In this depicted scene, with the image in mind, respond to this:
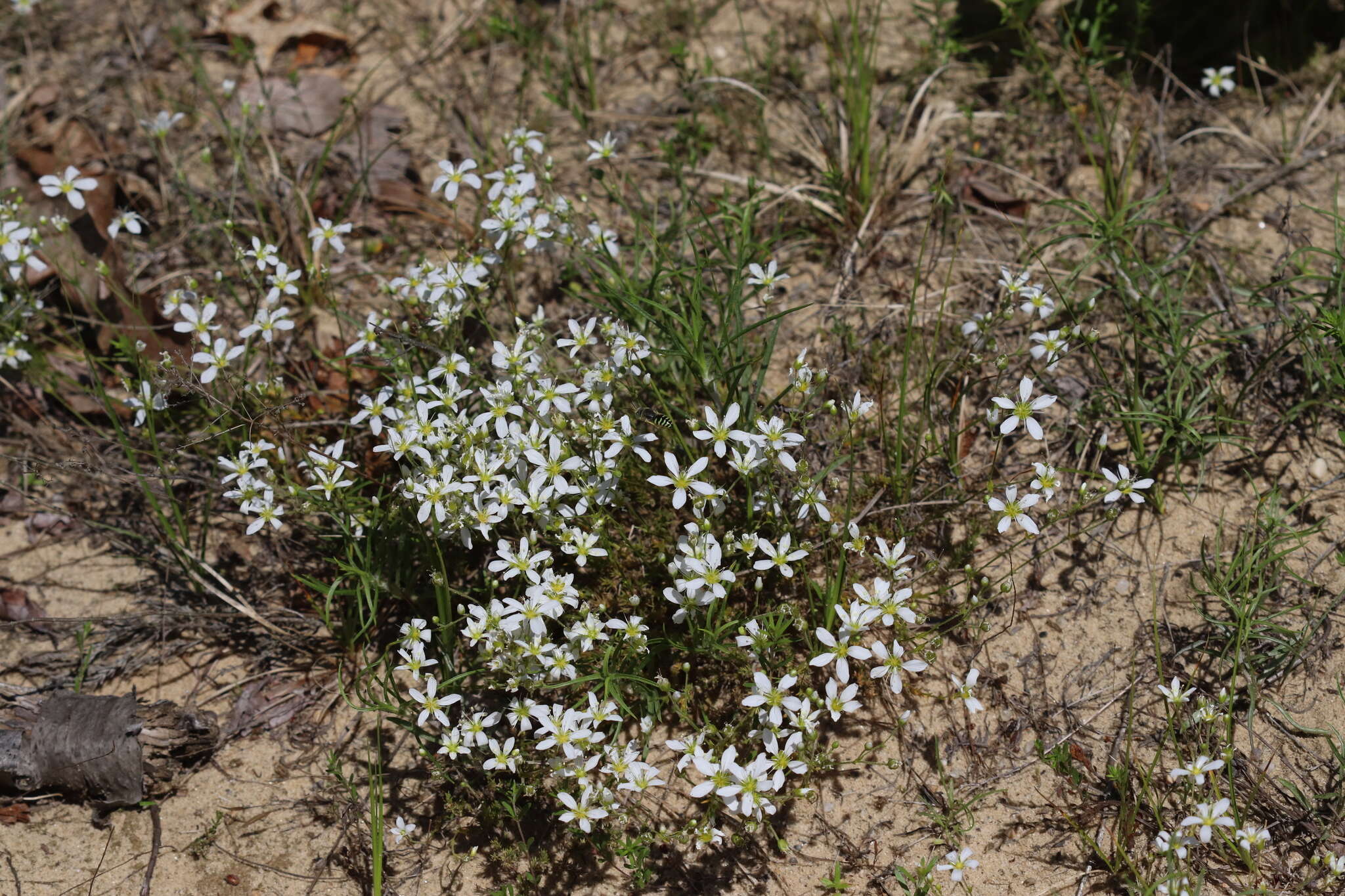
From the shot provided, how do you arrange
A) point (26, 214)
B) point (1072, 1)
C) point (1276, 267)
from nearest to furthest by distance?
1. point (1276, 267)
2. point (26, 214)
3. point (1072, 1)

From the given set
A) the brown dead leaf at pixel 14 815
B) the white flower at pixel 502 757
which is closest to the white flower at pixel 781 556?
the white flower at pixel 502 757

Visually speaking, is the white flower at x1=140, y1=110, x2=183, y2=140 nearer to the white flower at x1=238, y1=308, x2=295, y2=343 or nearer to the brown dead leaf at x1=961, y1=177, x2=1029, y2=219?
the white flower at x1=238, y1=308, x2=295, y2=343

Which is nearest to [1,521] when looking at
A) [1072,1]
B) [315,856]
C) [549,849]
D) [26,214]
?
[26,214]

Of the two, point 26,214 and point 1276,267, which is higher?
point 26,214

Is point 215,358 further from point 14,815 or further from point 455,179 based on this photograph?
point 14,815

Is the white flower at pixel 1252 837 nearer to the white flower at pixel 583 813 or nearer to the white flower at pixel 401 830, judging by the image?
the white flower at pixel 583 813

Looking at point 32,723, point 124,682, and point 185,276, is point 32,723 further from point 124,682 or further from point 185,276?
point 185,276

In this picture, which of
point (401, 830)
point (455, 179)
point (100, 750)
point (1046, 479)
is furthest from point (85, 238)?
point (1046, 479)
